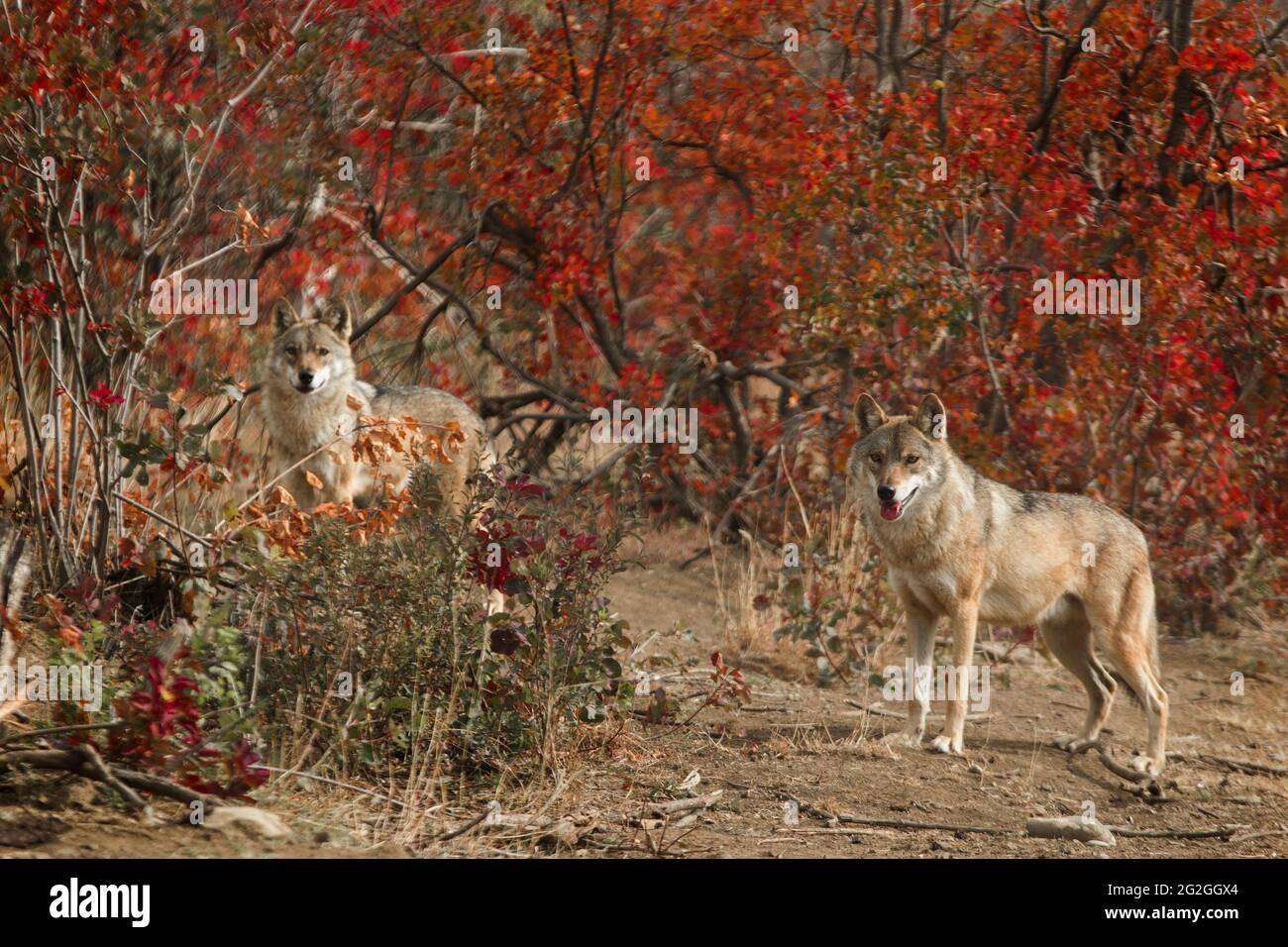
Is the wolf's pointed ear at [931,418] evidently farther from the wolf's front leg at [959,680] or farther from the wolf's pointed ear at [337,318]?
the wolf's pointed ear at [337,318]

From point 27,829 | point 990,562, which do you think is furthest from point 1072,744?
point 27,829

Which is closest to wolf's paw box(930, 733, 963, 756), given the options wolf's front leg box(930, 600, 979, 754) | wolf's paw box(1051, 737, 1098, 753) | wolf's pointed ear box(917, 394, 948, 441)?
wolf's front leg box(930, 600, 979, 754)

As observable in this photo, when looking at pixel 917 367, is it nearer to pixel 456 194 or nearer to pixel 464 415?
pixel 464 415

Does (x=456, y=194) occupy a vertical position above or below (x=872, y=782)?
above

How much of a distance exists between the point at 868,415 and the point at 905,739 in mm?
1894

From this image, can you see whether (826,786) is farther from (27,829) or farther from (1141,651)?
(27,829)

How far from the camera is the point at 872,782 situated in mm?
6738

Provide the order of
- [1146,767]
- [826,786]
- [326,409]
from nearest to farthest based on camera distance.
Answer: [826,786] → [1146,767] → [326,409]

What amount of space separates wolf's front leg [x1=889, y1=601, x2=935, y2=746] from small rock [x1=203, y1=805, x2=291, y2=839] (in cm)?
369

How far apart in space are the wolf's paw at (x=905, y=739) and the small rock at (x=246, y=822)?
3.59m

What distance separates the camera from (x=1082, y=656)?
26.4ft

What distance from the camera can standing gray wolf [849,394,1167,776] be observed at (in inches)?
301

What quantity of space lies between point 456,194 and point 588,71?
7.10 ft
